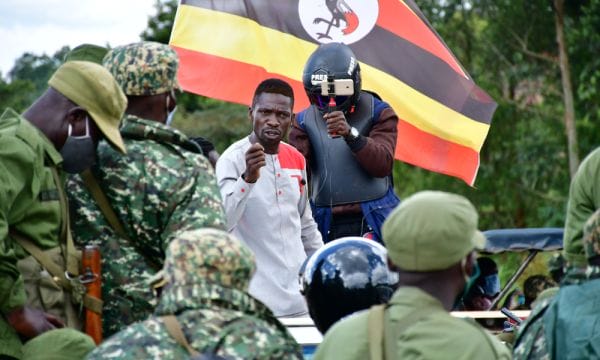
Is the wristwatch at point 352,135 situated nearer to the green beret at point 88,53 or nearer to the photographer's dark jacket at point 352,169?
the photographer's dark jacket at point 352,169

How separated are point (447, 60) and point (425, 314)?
7.61m

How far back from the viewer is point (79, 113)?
598 centimetres

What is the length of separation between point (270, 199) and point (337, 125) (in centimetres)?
72

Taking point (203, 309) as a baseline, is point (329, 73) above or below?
above

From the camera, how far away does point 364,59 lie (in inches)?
469

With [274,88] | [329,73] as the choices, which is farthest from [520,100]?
[274,88]

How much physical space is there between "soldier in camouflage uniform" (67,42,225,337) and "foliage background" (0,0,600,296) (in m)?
17.5

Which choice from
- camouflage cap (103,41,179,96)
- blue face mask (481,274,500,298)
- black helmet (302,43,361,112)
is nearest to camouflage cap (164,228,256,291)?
camouflage cap (103,41,179,96)

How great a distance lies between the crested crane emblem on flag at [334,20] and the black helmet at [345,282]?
585cm

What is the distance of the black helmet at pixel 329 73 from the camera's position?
9312 millimetres

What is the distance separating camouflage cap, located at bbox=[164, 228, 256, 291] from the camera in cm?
484

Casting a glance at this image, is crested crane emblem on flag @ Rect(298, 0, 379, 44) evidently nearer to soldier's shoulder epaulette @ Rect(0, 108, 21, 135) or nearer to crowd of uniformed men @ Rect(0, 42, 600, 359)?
crowd of uniformed men @ Rect(0, 42, 600, 359)

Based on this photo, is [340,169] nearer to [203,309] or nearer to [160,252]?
[160,252]

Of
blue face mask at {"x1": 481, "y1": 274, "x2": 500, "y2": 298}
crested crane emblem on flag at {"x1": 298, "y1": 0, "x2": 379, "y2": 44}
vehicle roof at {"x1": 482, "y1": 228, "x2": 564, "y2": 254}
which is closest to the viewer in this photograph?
crested crane emblem on flag at {"x1": 298, "y1": 0, "x2": 379, "y2": 44}
